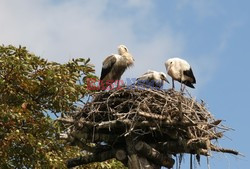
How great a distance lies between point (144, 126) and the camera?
1279cm

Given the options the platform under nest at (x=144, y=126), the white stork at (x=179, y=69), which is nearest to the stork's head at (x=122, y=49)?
the white stork at (x=179, y=69)

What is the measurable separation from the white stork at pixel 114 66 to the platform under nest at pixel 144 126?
4431 millimetres

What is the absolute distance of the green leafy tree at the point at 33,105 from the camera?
16203 millimetres

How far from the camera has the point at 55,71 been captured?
1766 centimetres

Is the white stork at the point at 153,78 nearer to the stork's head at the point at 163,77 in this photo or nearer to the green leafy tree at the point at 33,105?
the stork's head at the point at 163,77

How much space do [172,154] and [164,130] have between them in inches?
33.8

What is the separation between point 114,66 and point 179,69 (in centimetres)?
162

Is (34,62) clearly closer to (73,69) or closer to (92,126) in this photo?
(73,69)

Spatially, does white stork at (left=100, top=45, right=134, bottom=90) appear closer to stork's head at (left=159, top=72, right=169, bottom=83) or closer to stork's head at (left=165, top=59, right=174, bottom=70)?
stork's head at (left=165, top=59, right=174, bottom=70)

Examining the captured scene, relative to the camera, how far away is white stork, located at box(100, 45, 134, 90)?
1823cm

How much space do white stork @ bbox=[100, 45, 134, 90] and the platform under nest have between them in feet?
14.5

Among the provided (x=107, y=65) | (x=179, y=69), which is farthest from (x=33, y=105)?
(x=179, y=69)

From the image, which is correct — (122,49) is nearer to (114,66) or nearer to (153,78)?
(114,66)

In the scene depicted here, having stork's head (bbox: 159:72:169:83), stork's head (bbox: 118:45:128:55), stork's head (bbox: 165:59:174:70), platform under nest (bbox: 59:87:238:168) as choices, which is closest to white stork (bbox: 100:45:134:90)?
stork's head (bbox: 118:45:128:55)
